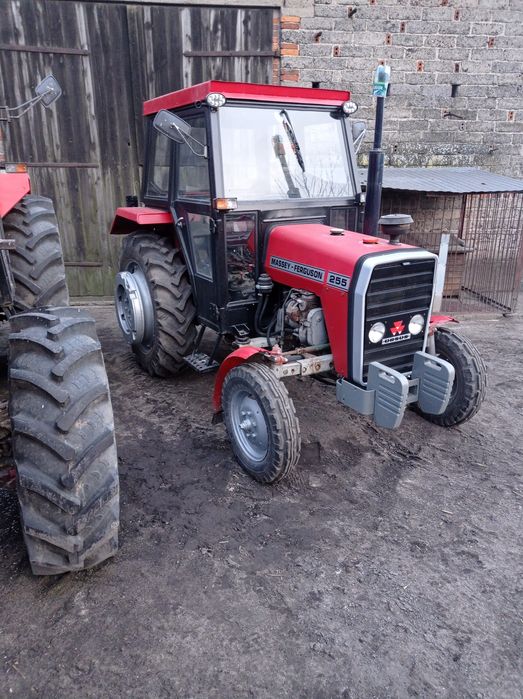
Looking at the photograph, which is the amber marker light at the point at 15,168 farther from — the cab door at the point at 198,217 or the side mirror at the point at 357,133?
the side mirror at the point at 357,133

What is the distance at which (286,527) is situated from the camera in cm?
277

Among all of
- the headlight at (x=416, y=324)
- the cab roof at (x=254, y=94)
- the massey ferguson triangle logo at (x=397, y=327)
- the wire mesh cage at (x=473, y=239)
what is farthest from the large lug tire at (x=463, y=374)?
the wire mesh cage at (x=473, y=239)

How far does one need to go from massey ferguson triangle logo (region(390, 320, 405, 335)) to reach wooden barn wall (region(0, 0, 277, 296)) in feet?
15.1

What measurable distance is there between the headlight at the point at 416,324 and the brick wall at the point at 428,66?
4.39m

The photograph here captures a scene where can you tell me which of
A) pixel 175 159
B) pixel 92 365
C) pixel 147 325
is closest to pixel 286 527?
pixel 92 365

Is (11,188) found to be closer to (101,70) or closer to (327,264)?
(327,264)

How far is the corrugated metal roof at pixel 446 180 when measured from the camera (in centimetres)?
573

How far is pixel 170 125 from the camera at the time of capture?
313 centimetres

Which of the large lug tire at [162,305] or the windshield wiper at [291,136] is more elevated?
the windshield wiper at [291,136]

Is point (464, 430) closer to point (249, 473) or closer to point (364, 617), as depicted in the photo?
point (249, 473)

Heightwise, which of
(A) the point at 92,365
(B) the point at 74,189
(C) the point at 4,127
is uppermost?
(C) the point at 4,127

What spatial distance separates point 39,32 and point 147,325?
13.7ft

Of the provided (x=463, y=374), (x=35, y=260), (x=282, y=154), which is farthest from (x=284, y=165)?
(x=463, y=374)

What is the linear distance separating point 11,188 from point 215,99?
143 centimetres
